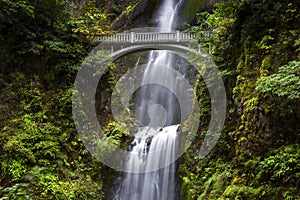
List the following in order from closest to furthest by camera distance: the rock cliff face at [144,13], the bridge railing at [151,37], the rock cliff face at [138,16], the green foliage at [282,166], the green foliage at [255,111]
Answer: the green foliage at [282,166], the green foliage at [255,111], the bridge railing at [151,37], the rock cliff face at [144,13], the rock cliff face at [138,16]

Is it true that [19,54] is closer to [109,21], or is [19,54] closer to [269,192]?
[269,192]

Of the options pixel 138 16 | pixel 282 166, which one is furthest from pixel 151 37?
pixel 282 166

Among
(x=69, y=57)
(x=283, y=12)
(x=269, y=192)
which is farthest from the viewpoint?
(x=69, y=57)

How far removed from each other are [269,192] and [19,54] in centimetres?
1017

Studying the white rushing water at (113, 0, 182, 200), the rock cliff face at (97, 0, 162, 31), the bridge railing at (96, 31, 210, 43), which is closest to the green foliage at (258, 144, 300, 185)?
the white rushing water at (113, 0, 182, 200)

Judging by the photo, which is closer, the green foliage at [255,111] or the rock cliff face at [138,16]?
the green foliage at [255,111]

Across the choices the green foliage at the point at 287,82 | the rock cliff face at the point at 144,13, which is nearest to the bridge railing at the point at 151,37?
the rock cliff face at the point at 144,13

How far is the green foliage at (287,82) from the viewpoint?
5879 millimetres

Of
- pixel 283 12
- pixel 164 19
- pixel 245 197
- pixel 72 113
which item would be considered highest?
pixel 164 19

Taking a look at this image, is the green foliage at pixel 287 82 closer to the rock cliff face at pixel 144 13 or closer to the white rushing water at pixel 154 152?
the white rushing water at pixel 154 152

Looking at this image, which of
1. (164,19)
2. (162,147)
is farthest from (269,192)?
(164,19)

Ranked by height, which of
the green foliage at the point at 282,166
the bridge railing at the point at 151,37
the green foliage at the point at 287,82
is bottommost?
the green foliage at the point at 282,166

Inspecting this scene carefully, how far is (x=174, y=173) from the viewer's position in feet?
36.3

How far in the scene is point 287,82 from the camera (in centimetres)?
591
